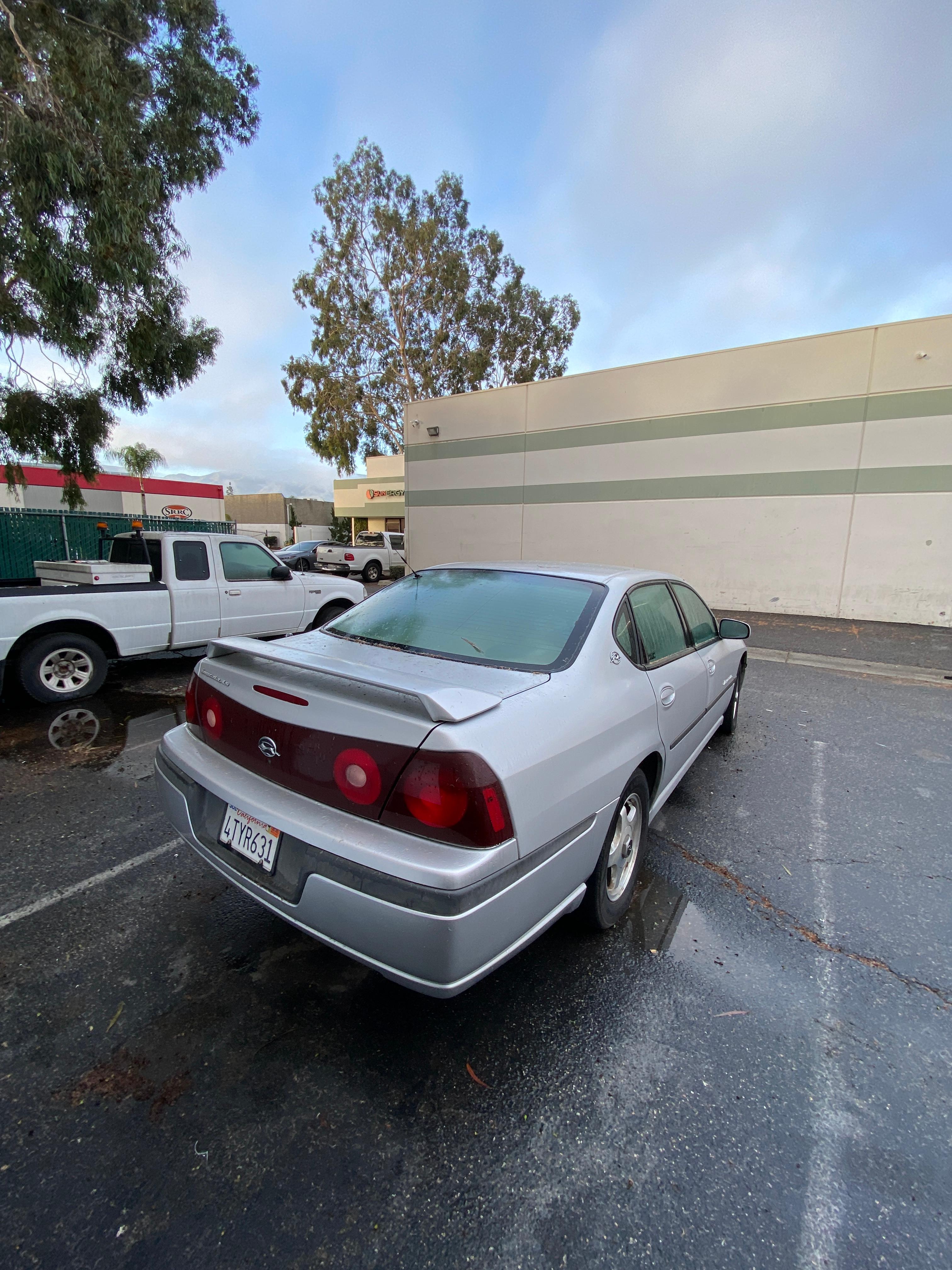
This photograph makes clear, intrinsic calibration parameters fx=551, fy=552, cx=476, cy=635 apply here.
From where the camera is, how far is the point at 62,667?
214 inches

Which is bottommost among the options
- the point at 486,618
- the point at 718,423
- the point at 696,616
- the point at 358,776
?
the point at 358,776

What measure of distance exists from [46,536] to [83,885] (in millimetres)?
14923

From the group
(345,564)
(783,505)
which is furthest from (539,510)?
(345,564)

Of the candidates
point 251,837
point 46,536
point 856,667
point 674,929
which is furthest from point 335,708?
point 46,536

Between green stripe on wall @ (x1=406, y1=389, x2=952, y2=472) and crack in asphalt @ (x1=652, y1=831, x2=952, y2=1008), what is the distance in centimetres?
1262

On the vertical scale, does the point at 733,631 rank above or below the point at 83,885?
above

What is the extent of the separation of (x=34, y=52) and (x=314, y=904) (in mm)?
13179

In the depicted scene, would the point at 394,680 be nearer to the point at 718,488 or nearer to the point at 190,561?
the point at 190,561

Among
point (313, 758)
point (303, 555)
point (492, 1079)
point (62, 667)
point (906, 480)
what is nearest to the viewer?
point (492, 1079)

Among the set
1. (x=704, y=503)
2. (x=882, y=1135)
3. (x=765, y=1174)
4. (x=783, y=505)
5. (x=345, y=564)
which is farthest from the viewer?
(x=345, y=564)

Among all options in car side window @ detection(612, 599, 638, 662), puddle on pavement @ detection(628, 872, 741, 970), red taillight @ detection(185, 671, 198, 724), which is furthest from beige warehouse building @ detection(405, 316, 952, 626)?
red taillight @ detection(185, 671, 198, 724)

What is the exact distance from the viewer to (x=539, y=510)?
16109mm

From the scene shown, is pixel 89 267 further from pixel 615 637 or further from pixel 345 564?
pixel 345 564

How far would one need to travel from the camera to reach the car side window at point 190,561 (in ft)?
20.2
